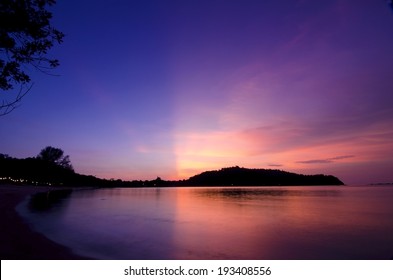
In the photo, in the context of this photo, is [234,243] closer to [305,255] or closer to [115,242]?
[305,255]

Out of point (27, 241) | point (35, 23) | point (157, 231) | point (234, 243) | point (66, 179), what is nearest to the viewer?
point (35, 23)

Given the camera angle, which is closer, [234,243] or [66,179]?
[234,243]

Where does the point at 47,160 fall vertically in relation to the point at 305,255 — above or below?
above

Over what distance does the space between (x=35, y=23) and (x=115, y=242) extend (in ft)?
41.2

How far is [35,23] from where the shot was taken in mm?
10266

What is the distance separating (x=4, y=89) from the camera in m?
10.7

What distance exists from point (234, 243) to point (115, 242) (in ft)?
24.5

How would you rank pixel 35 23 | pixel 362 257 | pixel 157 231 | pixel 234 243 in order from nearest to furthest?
pixel 35 23, pixel 362 257, pixel 234 243, pixel 157 231

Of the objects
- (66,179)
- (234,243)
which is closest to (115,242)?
(234,243)

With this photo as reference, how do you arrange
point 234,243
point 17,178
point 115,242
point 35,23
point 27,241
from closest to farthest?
point 35,23, point 27,241, point 115,242, point 234,243, point 17,178
